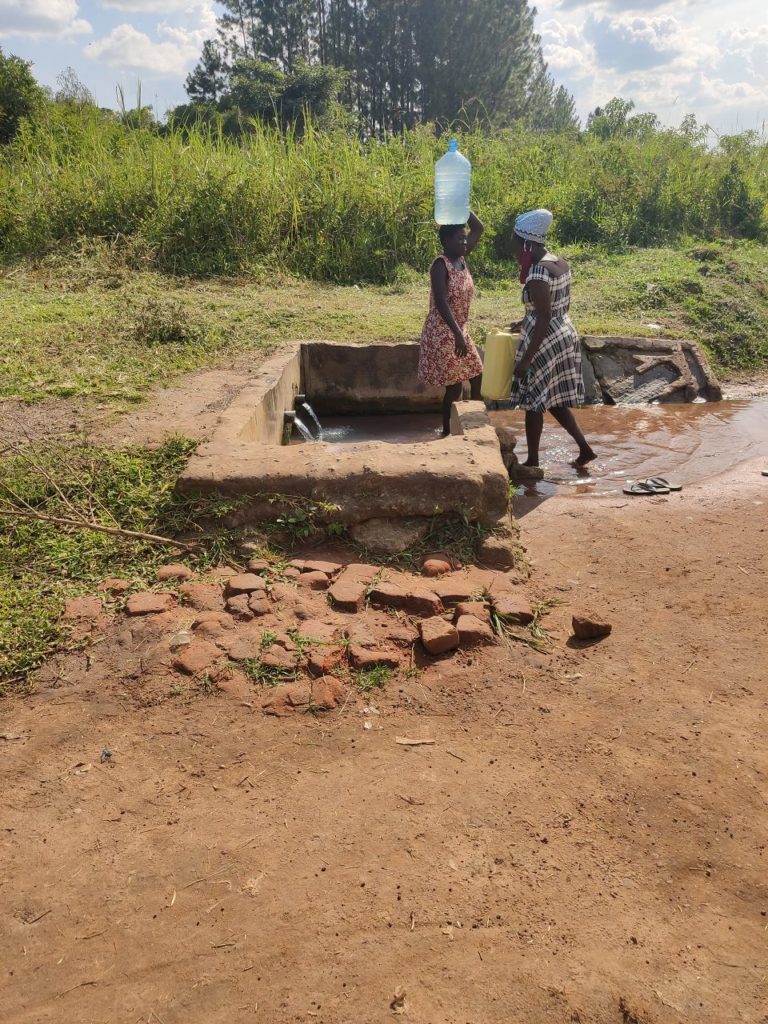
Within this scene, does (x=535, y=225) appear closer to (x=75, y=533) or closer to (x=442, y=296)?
(x=442, y=296)

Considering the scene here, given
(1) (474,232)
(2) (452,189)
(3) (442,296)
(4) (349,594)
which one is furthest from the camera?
(2) (452,189)

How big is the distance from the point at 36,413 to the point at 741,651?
12.8 feet

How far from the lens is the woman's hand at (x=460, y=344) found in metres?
5.01

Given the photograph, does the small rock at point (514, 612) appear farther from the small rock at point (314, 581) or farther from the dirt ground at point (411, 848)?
the small rock at point (314, 581)

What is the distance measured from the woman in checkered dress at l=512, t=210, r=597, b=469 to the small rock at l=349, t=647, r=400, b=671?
8.76 feet

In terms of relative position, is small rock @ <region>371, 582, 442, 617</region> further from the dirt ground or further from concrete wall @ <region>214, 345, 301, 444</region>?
concrete wall @ <region>214, 345, 301, 444</region>

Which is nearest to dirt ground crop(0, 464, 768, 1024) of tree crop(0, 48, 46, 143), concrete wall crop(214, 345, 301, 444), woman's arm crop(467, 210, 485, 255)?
concrete wall crop(214, 345, 301, 444)

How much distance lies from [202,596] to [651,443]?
4.05m

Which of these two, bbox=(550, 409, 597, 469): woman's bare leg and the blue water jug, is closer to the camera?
bbox=(550, 409, 597, 469): woman's bare leg

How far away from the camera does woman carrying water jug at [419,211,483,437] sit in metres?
4.96

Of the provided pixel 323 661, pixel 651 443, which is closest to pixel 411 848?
pixel 323 661

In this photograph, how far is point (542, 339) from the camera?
16.0 ft

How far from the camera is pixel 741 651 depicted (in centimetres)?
301

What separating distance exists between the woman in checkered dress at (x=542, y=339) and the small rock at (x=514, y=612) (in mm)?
2193
